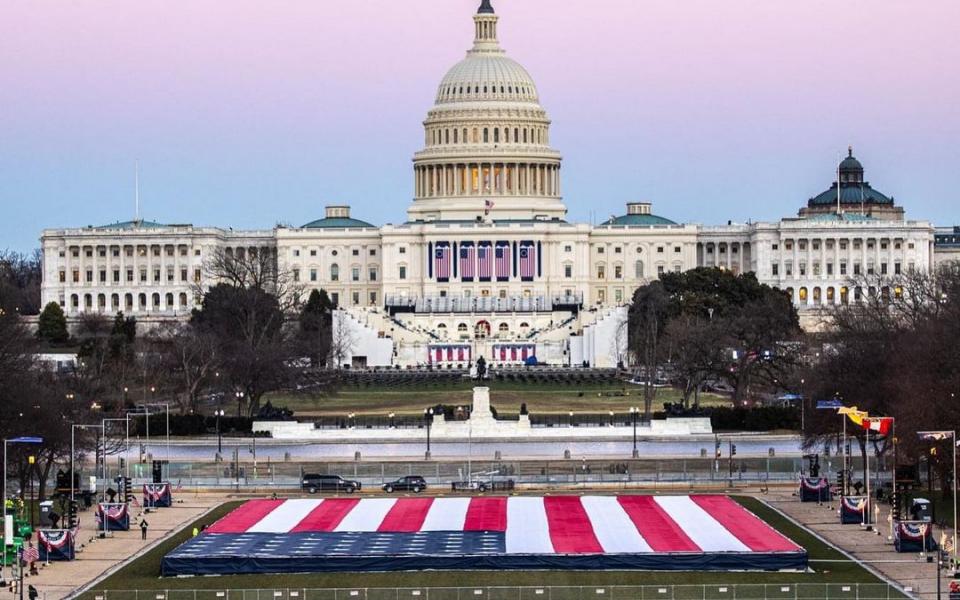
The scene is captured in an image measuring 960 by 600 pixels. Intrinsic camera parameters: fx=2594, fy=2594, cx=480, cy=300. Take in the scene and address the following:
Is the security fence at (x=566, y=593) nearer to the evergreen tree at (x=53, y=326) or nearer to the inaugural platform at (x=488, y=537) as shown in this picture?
the inaugural platform at (x=488, y=537)

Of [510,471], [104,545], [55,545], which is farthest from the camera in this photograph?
[510,471]

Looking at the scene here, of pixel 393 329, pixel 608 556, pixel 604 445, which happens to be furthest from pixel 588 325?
pixel 608 556

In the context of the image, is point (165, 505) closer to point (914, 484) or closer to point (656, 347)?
point (914, 484)

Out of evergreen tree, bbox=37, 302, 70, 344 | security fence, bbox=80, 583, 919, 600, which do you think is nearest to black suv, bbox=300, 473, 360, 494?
security fence, bbox=80, 583, 919, 600

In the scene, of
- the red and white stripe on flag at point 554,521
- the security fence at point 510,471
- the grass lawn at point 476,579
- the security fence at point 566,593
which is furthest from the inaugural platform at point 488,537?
the security fence at point 510,471

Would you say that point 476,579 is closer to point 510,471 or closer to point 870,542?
point 870,542

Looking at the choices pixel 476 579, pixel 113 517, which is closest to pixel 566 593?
pixel 476 579

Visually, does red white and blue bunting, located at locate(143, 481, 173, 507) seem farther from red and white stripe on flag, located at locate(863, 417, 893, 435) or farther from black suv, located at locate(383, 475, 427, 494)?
red and white stripe on flag, located at locate(863, 417, 893, 435)
